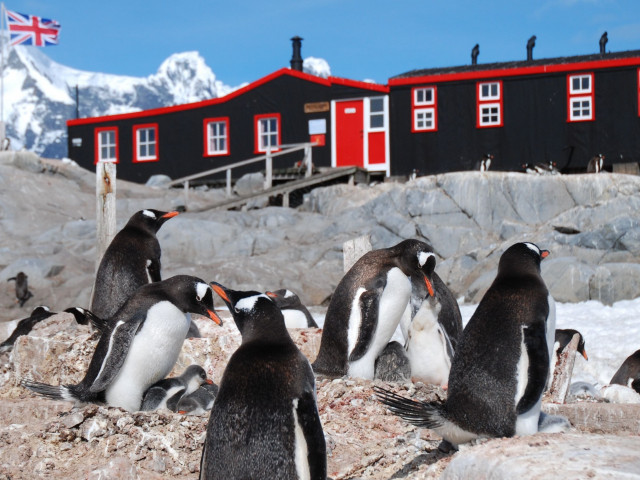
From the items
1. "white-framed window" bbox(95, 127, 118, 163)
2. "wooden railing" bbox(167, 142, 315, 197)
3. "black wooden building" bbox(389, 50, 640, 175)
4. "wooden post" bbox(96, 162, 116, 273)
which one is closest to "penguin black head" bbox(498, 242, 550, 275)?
"wooden post" bbox(96, 162, 116, 273)

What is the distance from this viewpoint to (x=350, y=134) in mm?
24516

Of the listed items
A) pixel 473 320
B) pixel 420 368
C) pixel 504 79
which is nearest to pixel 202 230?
pixel 504 79

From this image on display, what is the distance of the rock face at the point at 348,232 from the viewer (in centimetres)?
1595

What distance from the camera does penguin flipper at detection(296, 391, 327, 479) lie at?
3543 millimetres

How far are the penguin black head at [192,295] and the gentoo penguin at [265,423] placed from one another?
177 centimetres

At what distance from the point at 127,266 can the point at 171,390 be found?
6.37ft

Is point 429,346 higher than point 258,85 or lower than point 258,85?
lower

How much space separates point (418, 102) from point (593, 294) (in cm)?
1080

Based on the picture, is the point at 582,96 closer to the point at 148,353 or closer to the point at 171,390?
the point at 171,390

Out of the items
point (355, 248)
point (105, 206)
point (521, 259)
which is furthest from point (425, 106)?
point (521, 259)

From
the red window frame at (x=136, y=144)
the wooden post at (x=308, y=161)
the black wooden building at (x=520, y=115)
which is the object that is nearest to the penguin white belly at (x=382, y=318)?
the wooden post at (x=308, y=161)

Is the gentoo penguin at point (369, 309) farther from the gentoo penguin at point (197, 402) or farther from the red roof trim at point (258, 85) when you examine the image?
the red roof trim at point (258, 85)

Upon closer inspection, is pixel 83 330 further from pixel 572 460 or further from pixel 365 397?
pixel 572 460

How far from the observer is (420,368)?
20.1ft
